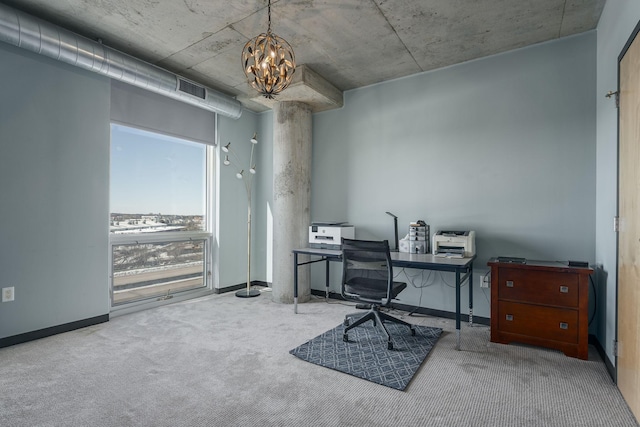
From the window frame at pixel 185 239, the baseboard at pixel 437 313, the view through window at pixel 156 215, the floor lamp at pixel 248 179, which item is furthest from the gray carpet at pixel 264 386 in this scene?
the floor lamp at pixel 248 179

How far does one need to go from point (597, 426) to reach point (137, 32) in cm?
447

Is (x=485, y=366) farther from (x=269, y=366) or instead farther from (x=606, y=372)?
(x=269, y=366)

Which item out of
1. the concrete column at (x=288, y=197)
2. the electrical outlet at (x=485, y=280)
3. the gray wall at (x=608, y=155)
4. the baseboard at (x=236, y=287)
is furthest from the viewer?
the baseboard at (x=236, y=287)

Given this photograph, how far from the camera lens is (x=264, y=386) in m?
2.16

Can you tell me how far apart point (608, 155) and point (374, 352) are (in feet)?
7.94

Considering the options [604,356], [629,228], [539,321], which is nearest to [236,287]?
[539,321]

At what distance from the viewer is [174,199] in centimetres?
435

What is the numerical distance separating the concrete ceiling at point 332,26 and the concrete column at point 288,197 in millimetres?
815

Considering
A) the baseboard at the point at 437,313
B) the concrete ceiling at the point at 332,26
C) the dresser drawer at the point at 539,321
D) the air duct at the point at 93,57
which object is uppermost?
the concrete ceiling at the point at 332,26

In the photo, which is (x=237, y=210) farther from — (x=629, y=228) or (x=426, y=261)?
(x=629, y=228)

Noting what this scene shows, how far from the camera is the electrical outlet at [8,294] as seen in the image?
2.78 metres

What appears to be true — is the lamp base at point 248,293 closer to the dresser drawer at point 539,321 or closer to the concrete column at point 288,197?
the concrete column at point 288,197

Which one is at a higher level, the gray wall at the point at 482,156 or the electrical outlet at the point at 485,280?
the gray wall at the point at 482,156

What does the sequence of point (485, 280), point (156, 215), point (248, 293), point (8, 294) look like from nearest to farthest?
point (8, 294), point (485, 280), point (156, 215), point (248, 293)
